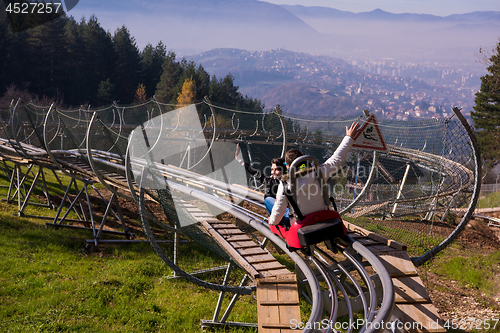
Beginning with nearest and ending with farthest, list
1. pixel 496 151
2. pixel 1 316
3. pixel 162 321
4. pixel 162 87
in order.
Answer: pixel 1 316
pixel 162 321
pixel 496 151
pixel 162 87

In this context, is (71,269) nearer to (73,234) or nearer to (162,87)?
(73,234)

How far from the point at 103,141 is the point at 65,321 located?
4.14 meters

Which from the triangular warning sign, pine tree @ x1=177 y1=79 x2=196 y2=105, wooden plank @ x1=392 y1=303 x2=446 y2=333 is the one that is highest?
pine tree @ x1=177 y1=79 x2=196 y2=105

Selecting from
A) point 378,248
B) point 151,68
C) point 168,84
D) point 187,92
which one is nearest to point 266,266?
point 378,248

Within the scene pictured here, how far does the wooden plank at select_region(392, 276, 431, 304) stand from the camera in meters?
2.95

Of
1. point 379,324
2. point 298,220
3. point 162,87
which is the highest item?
point 162,87

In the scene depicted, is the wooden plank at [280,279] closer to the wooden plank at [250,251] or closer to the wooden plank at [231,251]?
the wooden plank at [231,251]

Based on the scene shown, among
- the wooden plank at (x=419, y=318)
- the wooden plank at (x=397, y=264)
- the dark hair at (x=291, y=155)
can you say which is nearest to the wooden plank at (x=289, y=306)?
the wooden plank at (x=419, y=318)

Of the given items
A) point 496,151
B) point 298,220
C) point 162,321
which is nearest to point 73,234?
point 162,321

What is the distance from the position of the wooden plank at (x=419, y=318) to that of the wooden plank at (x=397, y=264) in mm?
388

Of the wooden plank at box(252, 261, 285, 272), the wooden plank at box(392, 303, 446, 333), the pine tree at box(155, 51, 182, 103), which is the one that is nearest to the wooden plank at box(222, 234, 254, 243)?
the wooden plank at box(252, 261, 285, 272)

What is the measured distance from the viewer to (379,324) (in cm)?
211

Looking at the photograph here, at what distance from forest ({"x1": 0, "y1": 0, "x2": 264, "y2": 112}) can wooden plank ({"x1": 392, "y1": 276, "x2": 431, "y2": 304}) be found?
35.0 m

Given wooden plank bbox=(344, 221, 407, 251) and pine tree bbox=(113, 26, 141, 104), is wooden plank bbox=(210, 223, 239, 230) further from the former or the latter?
pine tree bbox=(113, 26, 141, 104)
